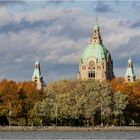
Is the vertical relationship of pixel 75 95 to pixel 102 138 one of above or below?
above

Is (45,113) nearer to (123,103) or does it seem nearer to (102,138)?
(123,103)

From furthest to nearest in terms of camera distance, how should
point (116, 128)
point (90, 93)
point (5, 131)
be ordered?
1. point (90, 93)
2. point (116, 128)
3. point (5, 131)

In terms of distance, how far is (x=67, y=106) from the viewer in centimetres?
13562

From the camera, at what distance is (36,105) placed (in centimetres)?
13325

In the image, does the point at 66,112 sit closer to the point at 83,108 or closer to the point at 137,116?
the point at 83,108

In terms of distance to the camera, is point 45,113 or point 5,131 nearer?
point 5,131

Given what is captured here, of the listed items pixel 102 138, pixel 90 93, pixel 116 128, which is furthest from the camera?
pixel 90 93

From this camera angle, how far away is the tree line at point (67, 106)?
134 meters

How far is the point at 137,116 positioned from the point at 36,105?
22147mm

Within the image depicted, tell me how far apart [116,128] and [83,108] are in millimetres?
8741

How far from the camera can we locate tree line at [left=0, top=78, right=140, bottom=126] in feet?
438

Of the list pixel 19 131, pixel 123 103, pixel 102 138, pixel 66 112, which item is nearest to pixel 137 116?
pixel 123 103

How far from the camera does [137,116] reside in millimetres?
146500

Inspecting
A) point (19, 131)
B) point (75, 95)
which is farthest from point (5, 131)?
point (75, 95)
